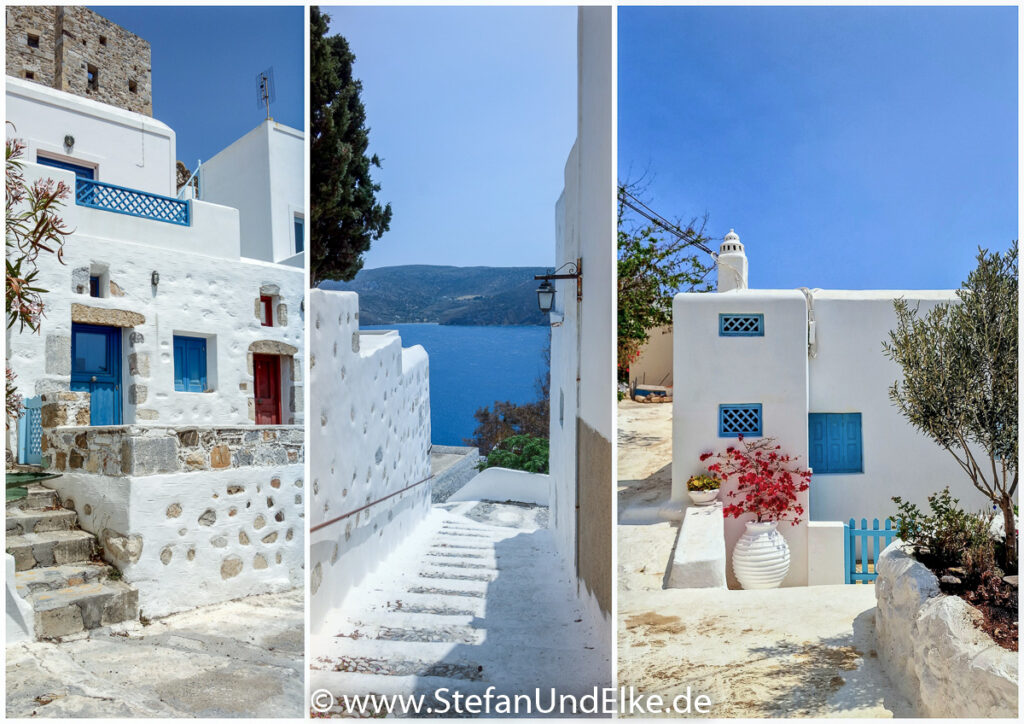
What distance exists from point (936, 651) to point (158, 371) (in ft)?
23.3

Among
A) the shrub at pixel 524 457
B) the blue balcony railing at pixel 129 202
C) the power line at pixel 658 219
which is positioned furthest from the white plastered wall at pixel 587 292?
the blue balcony railing at pixel 129 202

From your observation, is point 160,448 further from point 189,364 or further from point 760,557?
point 760,557

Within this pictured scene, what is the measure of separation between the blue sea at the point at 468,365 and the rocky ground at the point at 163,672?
5.20ft

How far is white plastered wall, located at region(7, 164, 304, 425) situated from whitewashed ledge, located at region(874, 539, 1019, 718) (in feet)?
20.9

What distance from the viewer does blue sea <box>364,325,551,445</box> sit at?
10.7ft

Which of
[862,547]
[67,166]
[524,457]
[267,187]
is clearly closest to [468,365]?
[524,457]

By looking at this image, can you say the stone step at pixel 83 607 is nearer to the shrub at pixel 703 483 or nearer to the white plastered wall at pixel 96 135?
the shrub at pixel 703 483

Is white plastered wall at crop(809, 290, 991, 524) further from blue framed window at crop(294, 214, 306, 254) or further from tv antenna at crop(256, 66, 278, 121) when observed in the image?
blue framed window at crop(294, 214, 306, 254)

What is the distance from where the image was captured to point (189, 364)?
7434 mm

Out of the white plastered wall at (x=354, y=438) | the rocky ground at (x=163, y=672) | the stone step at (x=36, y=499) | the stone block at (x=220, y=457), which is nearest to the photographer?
the white plastered wall at (x=354, y=438)

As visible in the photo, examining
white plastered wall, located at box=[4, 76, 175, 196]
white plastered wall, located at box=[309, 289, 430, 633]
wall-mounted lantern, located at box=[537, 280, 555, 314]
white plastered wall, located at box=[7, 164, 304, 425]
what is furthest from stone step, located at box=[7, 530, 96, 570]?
white plastered wall, located at box=[4, 76, 175, 196]

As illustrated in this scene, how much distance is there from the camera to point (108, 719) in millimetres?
2855

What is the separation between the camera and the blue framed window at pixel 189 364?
734cm

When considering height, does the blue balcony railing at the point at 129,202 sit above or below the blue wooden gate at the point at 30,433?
above
